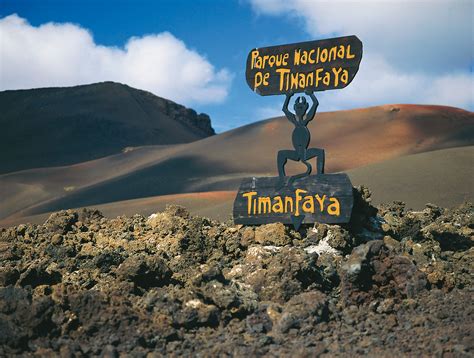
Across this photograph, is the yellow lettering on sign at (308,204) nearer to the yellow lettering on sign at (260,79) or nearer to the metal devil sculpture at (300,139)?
the metal devil sculpture at (300,139)

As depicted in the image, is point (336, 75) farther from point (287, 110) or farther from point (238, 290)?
point (238, 290)

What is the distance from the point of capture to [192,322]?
16.7 feet

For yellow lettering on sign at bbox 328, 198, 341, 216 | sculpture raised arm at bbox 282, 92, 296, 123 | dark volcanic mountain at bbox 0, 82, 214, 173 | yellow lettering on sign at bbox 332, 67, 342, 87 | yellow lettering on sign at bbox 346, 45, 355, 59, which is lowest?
yellow lettering on sign at bbox 328, 198, 341, 216

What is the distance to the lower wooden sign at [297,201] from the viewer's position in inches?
298

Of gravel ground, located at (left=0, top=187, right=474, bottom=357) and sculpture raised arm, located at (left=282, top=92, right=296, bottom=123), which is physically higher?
sculpture raised arm, located at (left=282, top=92, right=296, bottom=123)

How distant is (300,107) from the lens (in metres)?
8.30

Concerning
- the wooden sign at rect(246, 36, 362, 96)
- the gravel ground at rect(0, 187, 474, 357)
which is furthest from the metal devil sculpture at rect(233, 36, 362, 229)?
the gravel ground at rect(0, 187, 474, 357)

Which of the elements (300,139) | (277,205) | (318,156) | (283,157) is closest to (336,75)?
(300,139)

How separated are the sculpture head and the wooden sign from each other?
14 centimetres

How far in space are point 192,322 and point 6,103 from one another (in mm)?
87972

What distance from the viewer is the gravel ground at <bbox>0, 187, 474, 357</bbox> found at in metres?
4.74

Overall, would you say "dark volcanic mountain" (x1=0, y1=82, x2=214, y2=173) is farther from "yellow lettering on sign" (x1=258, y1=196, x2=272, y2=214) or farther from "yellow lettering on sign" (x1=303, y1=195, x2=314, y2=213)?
"yellow lettering on sign" (x1=303, y1=195, x2=314, y2=213)

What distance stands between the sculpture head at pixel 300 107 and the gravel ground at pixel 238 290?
118 cm

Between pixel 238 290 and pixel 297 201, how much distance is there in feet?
7.11
